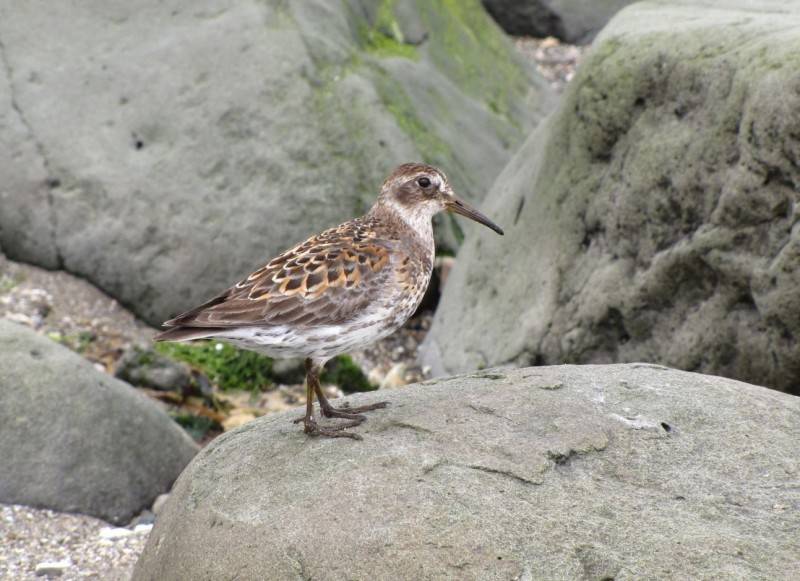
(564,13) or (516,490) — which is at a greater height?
(516,490)

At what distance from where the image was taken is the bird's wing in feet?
17.9

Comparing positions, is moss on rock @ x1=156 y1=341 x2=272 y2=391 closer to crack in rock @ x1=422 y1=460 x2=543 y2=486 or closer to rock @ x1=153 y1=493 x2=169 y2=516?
rock @ x1=153 y1=493 x2=169 y2=516

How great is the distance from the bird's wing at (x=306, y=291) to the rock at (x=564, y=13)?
1096 centimetres

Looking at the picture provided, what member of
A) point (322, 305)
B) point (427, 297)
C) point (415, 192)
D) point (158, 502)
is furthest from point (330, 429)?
point (427, 297)

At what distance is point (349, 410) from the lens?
5758mm

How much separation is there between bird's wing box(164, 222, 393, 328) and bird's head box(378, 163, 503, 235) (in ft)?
1.51

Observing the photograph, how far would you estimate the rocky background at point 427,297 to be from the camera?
15.5 feet

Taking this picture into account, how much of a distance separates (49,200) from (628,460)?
6.11m

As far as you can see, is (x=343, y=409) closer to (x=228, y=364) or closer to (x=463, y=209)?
(x=463, y=209)

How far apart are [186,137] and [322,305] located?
4.59 meters

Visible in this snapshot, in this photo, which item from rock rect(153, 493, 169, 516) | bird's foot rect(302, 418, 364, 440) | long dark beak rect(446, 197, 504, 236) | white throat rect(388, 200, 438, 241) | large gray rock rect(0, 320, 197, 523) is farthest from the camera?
rock rect(153, 493, 169, 516)

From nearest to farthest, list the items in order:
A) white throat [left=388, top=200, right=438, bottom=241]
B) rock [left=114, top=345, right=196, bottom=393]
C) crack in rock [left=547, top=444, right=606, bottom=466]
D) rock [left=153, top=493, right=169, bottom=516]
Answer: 1. crack in rock [left=547, top=444, right=606, bottom=466]
2. white throat [left=388, top=200, right=438, bottom=241]
3. rock [left=153, top=493, right=169, bottom=516]
4. rock [left=114, top=345, right=196, bottom=393]

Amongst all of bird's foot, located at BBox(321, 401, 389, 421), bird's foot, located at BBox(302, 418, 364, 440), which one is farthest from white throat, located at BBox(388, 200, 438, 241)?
bird's foot, located at BBox(302, 418, 364, 440)

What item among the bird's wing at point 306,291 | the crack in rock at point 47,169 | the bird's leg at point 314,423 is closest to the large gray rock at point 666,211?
the bird's wing at point 306,291
